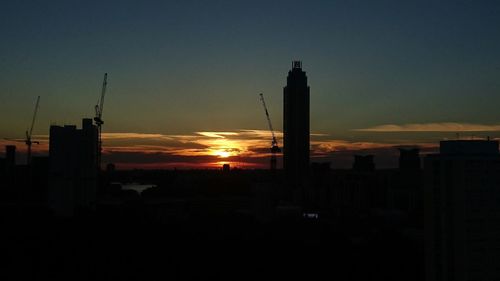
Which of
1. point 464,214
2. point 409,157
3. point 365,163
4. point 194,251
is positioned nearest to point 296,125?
point 365,163

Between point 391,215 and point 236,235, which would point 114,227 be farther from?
point 391,215

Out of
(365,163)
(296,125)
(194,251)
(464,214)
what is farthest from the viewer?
(296,125)

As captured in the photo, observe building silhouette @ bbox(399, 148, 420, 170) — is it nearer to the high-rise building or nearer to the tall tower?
the tall tower

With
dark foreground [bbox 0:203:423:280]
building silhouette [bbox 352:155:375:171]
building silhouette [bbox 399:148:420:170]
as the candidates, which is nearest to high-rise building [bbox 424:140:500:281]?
dark foreground [bbox 0:203:423:280]

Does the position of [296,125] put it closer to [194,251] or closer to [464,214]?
[194,251]

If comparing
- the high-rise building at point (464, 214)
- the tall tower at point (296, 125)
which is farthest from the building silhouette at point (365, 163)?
the high-rise building at point (464, 214)

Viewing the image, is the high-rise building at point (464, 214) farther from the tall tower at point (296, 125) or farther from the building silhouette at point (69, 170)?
the tall tower at point (296, 125)
